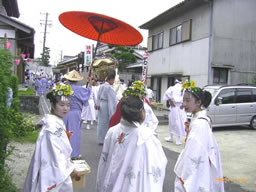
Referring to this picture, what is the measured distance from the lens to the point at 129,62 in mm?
25078

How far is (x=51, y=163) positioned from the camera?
254 cm

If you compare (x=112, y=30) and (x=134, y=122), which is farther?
(x=112, y=30)

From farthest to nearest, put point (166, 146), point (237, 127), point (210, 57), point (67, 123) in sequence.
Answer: point (210, 57) < point (237, 127) < point (166, 146) < point (67, 123)

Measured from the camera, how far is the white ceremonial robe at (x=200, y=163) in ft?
9.64

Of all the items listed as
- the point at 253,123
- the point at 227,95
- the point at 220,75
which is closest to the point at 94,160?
the point at 227,95

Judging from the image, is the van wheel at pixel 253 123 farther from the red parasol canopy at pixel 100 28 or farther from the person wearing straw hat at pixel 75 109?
the red parasol canopy at pixel 100 28

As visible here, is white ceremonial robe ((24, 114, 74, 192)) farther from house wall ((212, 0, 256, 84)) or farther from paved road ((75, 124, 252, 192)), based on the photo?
house wall ((212, 0, 256, 84))

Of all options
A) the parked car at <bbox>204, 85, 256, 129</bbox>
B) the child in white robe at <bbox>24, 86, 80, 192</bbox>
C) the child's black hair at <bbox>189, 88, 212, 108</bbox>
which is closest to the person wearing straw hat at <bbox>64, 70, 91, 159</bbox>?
the child in white robe at <bbox>24, 86, 80, 192</bbox>

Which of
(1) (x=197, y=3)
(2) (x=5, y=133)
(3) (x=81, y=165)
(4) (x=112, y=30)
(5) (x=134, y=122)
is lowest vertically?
(3) (x=81, y=165)

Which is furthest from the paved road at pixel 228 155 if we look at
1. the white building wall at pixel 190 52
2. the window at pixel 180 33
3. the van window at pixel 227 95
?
the window at pixel 180 33

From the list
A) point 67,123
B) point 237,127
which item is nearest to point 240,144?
point 237,127

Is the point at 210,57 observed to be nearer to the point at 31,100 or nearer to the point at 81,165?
the point at 31,100

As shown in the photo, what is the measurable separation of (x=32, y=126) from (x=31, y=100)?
4072 mm

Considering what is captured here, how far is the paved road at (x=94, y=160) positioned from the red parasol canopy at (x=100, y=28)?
102 inches
